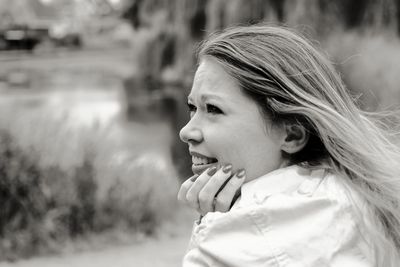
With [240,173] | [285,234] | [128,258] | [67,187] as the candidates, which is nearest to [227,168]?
[240,173]

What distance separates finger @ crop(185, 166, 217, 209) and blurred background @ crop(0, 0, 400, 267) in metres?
2.65

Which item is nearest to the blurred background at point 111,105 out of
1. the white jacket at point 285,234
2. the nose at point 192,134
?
the nose at point 192,134

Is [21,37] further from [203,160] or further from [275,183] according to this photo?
[275,183]

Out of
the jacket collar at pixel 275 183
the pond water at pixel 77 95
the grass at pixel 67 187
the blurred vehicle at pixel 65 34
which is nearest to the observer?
the jacket collar at pixel 275 183

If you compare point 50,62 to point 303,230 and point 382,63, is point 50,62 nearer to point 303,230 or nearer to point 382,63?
point 382,63

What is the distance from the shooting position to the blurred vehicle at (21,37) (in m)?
4.98

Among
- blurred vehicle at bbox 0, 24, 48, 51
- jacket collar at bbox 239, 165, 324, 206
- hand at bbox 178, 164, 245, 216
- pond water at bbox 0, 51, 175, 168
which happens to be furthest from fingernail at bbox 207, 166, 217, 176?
blurred vehicle at bbox 0, 24, 48, 51

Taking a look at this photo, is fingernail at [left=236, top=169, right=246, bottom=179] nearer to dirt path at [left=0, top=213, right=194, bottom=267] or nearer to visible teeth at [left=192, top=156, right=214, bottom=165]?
visible teeth at [left=192, top=156, right=214, bottom=165]

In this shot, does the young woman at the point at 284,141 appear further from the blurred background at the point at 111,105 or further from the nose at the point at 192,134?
the blurred background at the point at 111,105

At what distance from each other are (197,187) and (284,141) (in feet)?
0.80

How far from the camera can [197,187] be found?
4.99 ft

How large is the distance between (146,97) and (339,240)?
170 inches

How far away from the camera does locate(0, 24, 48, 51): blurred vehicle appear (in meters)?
4.98

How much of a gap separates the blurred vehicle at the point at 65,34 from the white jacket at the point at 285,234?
13.7 feet
